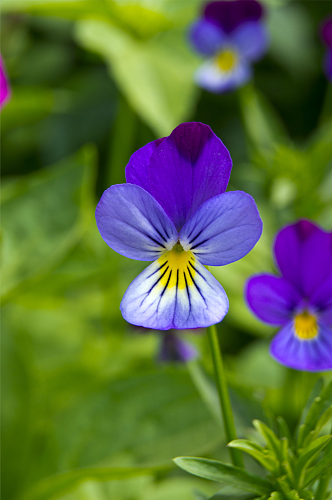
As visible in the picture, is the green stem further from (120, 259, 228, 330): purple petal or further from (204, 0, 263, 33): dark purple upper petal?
(204, 0, 263, 33): dark purple upper petal

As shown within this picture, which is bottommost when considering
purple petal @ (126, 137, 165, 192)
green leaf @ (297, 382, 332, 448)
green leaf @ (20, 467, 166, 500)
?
green leaf @ (297, 382, 332, 448)

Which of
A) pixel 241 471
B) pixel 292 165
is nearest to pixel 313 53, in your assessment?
pixel 292 165

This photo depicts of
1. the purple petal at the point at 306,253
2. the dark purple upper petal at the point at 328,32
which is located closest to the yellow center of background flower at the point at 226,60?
the dark purple upper petal at the point at 328,32

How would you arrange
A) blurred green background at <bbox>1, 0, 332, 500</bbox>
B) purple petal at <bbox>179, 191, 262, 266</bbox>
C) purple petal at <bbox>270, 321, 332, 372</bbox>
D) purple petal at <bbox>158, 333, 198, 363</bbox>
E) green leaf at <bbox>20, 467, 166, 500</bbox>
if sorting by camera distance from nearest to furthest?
purple petal at <bbox>179, 191, 262, 266</bbox>
purple petal at <bbox>270, 321, 332, 372</bbox>
green leaf at <bbox>20, 467, 166, 500</bbox>
blurred green background at <bbox>1, 0, 332, 500</bbox>
purple petal at <bbox>158, 333, 198, 363</bbox>

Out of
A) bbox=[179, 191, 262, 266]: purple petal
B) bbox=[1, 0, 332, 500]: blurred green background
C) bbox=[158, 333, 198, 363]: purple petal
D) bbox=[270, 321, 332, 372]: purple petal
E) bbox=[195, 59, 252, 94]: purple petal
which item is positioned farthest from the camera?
bbox=[195, 59, 252, 94]: purple petal

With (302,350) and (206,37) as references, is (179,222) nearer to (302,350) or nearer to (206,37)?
(302,350)

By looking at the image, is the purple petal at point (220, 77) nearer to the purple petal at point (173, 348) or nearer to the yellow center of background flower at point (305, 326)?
the purple petal at point (173, 348)

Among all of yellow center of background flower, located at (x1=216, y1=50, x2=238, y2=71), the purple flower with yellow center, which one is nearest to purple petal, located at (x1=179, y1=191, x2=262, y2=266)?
the purple flower with yellow center
